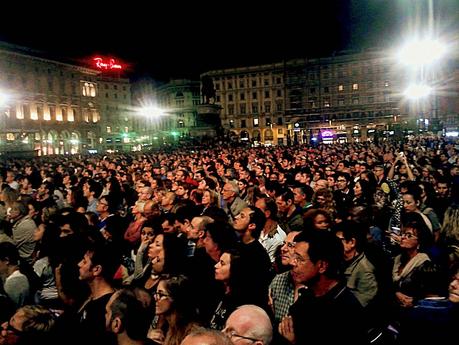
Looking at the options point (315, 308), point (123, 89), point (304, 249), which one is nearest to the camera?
point (315, 308)

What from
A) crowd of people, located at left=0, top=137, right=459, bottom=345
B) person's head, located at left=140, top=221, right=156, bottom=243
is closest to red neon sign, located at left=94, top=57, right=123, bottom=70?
crowd of people, located at left=0, top=137, right=459, bottom=345

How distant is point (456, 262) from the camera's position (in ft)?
13.5

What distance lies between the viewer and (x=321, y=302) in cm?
345

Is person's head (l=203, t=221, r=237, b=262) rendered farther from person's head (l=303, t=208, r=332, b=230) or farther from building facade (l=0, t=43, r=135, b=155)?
building facade (l=0, t=43, r=135, b=155)

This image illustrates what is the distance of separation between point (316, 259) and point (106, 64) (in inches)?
3776

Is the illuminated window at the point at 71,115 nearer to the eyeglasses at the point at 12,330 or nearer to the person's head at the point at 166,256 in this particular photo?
the person's head at the point at 166,256

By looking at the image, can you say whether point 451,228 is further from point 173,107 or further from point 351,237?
point 173,107

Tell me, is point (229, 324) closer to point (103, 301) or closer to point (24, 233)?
point (103, 301)

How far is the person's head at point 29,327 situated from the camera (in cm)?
330

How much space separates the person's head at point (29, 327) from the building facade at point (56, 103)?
5975cm

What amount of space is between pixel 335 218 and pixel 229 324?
399 cm

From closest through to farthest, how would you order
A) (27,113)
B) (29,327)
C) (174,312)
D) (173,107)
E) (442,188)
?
(29,327) < (174,312) < (442,188) < (27,113) < (173,107)

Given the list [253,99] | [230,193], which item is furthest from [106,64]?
[230,193]

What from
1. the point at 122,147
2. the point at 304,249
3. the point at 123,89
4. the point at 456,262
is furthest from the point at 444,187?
the point at 123,89
